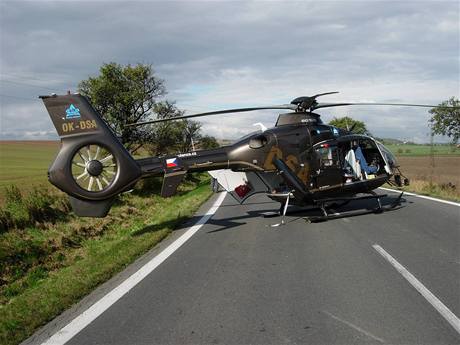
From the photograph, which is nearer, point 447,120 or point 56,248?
point 56,248

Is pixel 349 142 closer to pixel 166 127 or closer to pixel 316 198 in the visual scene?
pixel 316 198

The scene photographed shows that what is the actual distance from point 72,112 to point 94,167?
1.26m

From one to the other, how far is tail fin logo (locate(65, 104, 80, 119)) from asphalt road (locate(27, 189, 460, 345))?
3666mm

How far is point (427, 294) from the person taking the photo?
539 cm

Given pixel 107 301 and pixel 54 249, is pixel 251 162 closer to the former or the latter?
pixel 54 249

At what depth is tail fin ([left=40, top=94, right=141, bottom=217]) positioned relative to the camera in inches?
357

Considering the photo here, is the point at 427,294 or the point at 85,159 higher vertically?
the point at 85,159

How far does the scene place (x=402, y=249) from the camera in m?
7.84

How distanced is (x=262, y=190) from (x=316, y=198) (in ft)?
4.94

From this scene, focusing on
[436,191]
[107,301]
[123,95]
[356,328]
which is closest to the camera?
[356,328]


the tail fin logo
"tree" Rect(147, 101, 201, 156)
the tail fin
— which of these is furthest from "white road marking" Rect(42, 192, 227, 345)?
"tree" Rect(147, 101, 201, 156)

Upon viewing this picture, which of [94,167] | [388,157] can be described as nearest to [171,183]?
[94,167]

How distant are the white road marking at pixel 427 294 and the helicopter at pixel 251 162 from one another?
4.09m

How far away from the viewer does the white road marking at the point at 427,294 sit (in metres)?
4.55
